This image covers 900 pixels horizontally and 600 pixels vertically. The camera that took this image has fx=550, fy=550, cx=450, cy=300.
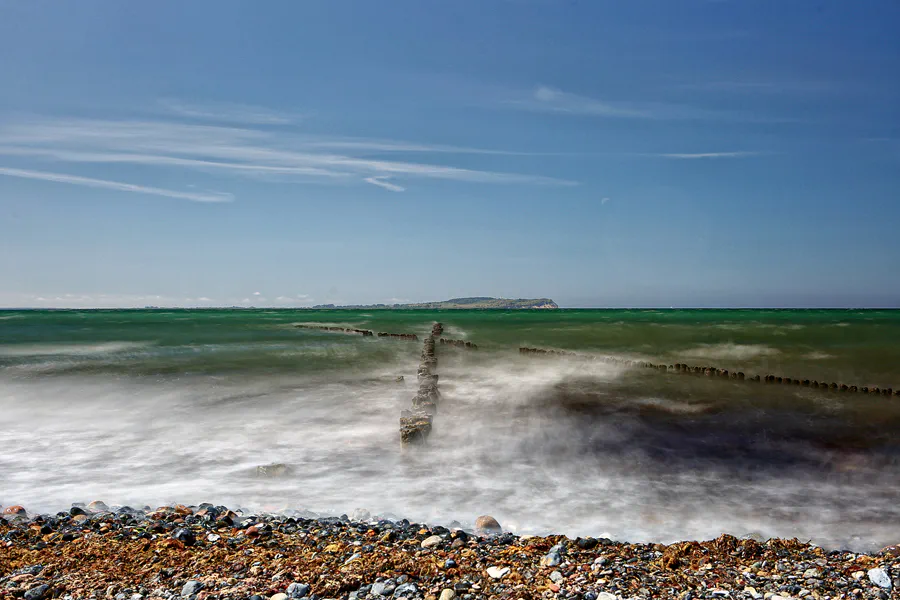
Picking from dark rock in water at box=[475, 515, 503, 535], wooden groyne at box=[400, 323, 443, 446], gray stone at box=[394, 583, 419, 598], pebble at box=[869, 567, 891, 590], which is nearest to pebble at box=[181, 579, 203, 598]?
gray stone at box=[394, 583, 419, 598]

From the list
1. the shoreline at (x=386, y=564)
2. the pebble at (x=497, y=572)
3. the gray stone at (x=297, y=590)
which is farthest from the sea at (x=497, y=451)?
the gray stone at (x=297, y=590)

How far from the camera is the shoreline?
11.4ft

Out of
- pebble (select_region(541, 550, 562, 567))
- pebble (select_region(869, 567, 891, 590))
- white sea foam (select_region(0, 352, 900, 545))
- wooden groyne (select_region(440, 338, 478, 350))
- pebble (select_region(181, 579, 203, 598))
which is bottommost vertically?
wooden groyne (select_region(440, 338, 478, 350))

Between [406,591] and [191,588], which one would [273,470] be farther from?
[406,591]

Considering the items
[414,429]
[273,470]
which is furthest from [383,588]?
[414,429]

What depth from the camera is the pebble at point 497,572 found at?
3.71 meters

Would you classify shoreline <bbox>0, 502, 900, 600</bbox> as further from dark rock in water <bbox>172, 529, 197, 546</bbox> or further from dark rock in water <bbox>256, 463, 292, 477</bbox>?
Result: dark rock in water <bbox>256, 463, 292, 477</bbox>

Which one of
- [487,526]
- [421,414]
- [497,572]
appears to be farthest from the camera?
[421,414]

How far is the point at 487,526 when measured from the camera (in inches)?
195

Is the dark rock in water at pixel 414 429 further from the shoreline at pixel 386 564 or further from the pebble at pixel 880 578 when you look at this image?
the pebble at pixel 880 578

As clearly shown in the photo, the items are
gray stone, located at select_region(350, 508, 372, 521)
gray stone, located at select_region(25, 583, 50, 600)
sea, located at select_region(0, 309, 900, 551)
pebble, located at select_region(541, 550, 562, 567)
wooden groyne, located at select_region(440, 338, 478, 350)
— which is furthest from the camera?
wooden groyne, located at select_region(440, 338, 478, 350)

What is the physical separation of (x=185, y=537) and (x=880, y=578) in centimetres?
493

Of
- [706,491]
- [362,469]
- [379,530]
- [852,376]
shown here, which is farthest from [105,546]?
[852,376]

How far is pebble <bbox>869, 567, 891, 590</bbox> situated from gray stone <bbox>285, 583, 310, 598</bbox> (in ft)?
11.8
